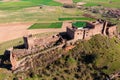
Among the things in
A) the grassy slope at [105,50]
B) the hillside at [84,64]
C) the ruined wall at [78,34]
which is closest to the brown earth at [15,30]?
the grassy slope at [105,50]

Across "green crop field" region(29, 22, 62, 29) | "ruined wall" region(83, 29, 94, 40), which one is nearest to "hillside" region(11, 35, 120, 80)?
"ruined wall" region(83, 29, 94, 40)

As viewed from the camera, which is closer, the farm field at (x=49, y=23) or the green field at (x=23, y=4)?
the farm field at (x=49, y=23)

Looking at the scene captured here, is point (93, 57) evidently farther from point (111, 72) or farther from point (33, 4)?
point (33, 4)

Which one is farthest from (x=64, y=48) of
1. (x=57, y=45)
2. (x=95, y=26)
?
(x=95, y=26)

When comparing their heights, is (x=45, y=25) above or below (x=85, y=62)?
below

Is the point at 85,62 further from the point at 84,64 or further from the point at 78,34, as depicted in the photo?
the point at 78,34

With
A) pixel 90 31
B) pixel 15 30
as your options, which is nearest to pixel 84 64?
pixel 90 31

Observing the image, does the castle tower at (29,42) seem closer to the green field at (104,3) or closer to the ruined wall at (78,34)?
the ruined wall at (78,34)

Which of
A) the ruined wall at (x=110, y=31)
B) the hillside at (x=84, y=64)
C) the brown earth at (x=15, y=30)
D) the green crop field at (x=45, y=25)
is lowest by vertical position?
the brown earth at (x=15, y=30)
